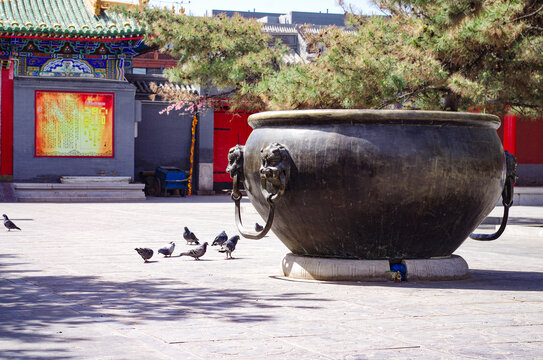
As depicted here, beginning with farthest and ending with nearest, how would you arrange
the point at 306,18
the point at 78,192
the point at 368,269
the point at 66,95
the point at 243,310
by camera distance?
1. the point at 306,18
2. the point at 66,95
3. the point at 78,192
4. the point at 368,269
5. the point at 243,310

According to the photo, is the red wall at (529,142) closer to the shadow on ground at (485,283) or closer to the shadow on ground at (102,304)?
the shadow on ground at (485,283)

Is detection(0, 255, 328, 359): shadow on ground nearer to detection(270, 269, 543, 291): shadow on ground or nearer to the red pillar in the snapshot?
detection(270, 269, 543, 291): shadow on ground

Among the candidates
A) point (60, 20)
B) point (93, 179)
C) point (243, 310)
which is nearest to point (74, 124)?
point (93, 179)

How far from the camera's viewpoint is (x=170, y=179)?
23984 mm

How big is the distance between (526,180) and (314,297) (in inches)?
900

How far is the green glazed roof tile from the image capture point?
21172mm

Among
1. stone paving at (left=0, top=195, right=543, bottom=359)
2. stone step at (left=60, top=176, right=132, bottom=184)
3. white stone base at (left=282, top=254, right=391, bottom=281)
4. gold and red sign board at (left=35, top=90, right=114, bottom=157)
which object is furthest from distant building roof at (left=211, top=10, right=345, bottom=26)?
white stone base at (left=282, top=254, right=391, bottom=281)

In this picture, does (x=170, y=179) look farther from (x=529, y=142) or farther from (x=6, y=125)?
(x=529, y=142)

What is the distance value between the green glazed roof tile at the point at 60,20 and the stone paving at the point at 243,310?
13.6 metres

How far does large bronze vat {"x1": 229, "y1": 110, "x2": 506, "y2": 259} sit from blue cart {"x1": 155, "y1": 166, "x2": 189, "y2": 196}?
58.9 feet

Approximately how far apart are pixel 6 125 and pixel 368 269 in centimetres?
1822

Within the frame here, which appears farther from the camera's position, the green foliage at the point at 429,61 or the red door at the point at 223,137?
the red door at the point at 223,137

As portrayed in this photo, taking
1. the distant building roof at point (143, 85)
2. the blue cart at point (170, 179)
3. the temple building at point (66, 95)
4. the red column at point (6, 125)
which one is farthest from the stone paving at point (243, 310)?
the distant building roof at point (143, 85)

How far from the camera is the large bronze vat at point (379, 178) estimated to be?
19.4 feet
